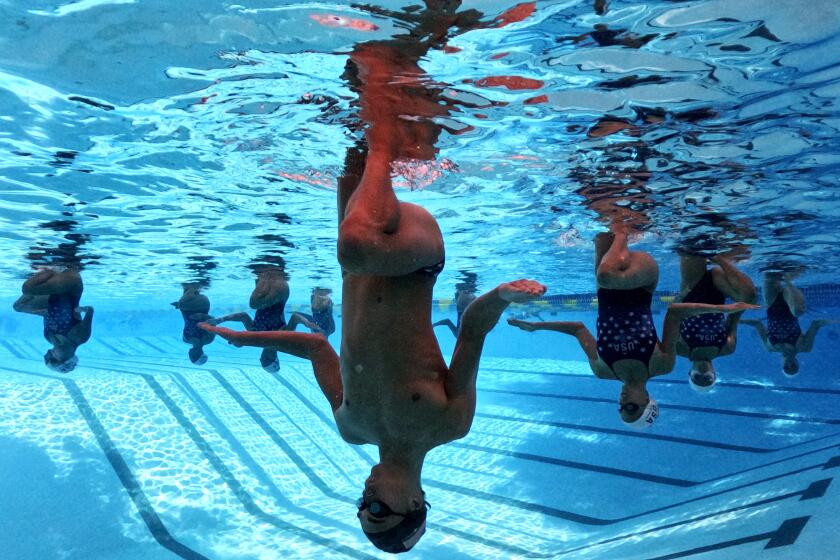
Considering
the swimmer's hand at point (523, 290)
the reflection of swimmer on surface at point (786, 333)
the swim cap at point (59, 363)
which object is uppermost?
the swimmer's hand at point (523, 290)

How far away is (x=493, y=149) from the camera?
748cm

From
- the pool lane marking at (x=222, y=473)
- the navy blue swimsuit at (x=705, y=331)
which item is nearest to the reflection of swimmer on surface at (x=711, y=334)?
the navy blue swimsuit at (x=705, y=331)

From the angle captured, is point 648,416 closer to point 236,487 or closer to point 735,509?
point 735,509

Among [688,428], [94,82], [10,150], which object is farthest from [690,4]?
[688,428]

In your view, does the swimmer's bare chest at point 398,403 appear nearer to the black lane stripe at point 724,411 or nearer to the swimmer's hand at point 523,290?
the swimmer's hand at point 523,290

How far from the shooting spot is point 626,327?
23.0 ft

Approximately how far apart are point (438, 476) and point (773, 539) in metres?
9.63

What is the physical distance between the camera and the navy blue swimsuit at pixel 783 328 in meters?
14.0

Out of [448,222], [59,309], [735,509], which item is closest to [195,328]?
[59,309]

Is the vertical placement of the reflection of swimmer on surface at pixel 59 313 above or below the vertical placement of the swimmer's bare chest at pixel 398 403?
below

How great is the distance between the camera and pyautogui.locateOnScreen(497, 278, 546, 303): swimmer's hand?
2791 mm

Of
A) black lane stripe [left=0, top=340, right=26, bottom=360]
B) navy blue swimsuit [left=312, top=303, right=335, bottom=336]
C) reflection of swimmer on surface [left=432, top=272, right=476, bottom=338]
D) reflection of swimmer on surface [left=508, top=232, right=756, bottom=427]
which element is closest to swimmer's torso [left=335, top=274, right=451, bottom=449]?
reflection of swimmer on surface [left=508, top=232, right=756, bottom=427]

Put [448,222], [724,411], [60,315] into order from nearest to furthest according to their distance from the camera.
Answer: [60,315] → [448,222] → [724,411]

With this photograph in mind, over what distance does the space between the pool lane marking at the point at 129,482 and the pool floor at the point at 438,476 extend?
0.05 meters
